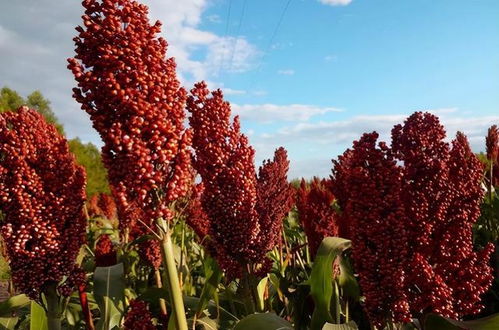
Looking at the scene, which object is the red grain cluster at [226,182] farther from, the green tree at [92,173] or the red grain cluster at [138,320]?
the green tree at [92,173]

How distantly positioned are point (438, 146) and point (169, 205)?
4.04 ft

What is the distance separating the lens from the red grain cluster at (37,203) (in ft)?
7.18

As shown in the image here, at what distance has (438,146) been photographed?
6.98 ft

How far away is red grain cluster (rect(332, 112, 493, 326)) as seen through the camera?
1.96 m

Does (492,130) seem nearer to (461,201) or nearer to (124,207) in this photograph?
(461,201)

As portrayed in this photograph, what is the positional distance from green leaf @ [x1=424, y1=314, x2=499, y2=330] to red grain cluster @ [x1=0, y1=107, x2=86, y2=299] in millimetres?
1637

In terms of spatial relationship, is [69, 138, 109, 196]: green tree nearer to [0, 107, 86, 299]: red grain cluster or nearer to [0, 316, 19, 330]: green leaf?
[0, 316, 19, 330]: green leaf

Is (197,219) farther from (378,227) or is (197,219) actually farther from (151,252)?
(378,227)

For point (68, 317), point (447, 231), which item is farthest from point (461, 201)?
point (68, 317)

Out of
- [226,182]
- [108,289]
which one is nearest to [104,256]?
[108,289]

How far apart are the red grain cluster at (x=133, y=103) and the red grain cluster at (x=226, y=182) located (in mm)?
555

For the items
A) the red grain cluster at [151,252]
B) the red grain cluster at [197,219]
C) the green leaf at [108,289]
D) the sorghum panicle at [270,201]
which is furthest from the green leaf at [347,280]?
the red grain cluster at [151,252]

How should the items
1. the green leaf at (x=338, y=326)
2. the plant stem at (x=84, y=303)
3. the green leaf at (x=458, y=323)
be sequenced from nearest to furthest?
the green leaf at (x=458, y=323)
the green leaf at (x=338, y=326)
the plant stem at (x=84, y=303)

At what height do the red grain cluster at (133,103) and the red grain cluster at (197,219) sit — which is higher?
the red grain cluster at (133,103)
